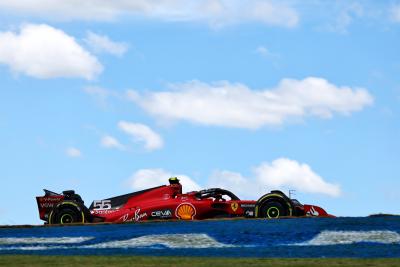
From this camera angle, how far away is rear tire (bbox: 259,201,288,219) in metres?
20.3

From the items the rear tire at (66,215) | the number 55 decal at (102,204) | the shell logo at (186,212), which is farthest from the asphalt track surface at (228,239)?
the number 55 decal at (102,204)

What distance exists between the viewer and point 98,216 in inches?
915

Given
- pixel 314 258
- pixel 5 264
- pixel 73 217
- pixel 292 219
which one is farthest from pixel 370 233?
pixel 73 217

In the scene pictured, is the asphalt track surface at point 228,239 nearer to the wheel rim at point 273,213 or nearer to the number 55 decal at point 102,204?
the wheel rim at point 273,213

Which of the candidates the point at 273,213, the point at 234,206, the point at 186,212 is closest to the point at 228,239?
the point at 273,213

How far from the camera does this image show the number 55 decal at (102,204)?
23500 millimetres

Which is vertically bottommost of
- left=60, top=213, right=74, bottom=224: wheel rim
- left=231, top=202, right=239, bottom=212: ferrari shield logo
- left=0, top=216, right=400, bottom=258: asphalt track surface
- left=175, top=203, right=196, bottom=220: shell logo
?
left=0, top=216, right=400, bottom=258: asphalt track surface

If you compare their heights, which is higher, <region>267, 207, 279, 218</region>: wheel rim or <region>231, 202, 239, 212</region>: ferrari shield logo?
<region>231, 202, 239, 212</region>: ferrari shield logo

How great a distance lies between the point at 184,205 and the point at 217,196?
3.76 feet

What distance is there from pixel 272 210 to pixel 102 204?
6245 mm

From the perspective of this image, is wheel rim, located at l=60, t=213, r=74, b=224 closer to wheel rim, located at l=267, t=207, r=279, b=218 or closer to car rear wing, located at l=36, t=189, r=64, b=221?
car rear wing, located at l=36, t=189, r=64, b=221

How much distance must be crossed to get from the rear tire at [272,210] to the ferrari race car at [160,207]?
1003mm

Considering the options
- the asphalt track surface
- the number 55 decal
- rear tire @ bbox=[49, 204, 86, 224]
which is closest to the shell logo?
the number 55 decal

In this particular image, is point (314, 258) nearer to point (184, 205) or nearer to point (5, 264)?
point (5, 264)
